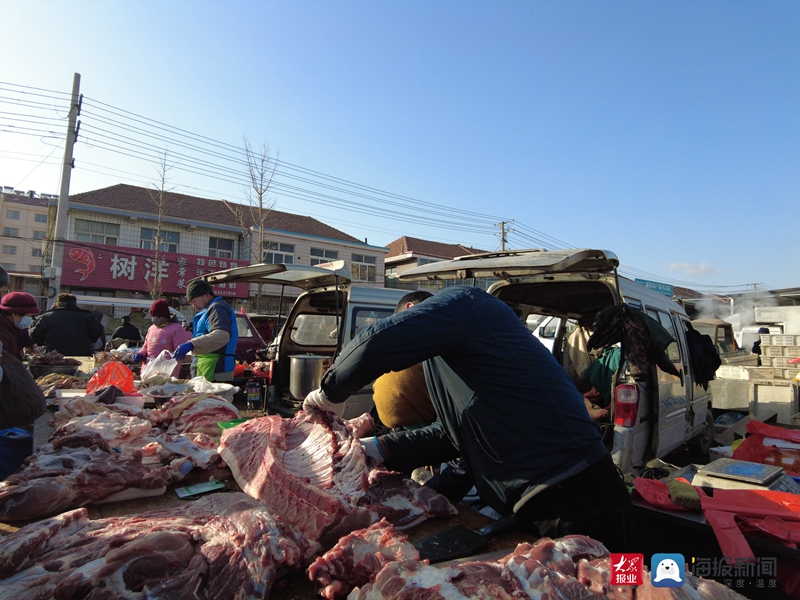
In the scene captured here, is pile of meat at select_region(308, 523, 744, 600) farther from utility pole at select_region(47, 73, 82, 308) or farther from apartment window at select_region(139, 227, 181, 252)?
apartment window at select_region(139, 227, 181, 252)

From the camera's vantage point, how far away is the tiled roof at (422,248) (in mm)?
38562

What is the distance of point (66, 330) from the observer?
8.51m

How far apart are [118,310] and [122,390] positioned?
2142cm

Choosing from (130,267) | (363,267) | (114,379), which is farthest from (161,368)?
(363,267)

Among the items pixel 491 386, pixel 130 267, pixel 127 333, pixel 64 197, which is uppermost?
pixel 64 197

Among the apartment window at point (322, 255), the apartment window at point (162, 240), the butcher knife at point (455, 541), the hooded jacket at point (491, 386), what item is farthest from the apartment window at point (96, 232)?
the butcher knife at point (455, 541)

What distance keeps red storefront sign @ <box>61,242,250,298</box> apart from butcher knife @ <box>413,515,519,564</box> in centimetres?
2115

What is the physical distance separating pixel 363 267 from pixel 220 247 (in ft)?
32.0

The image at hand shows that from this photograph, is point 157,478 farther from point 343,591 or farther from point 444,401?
point 444,401

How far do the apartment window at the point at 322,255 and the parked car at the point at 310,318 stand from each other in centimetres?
2320

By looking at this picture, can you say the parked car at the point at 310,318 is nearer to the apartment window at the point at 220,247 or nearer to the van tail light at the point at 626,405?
the van tail light at the point at 626,405

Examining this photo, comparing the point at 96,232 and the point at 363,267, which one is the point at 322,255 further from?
the point at 96,232

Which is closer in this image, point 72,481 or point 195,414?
point 72,481

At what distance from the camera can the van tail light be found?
4559 mm
